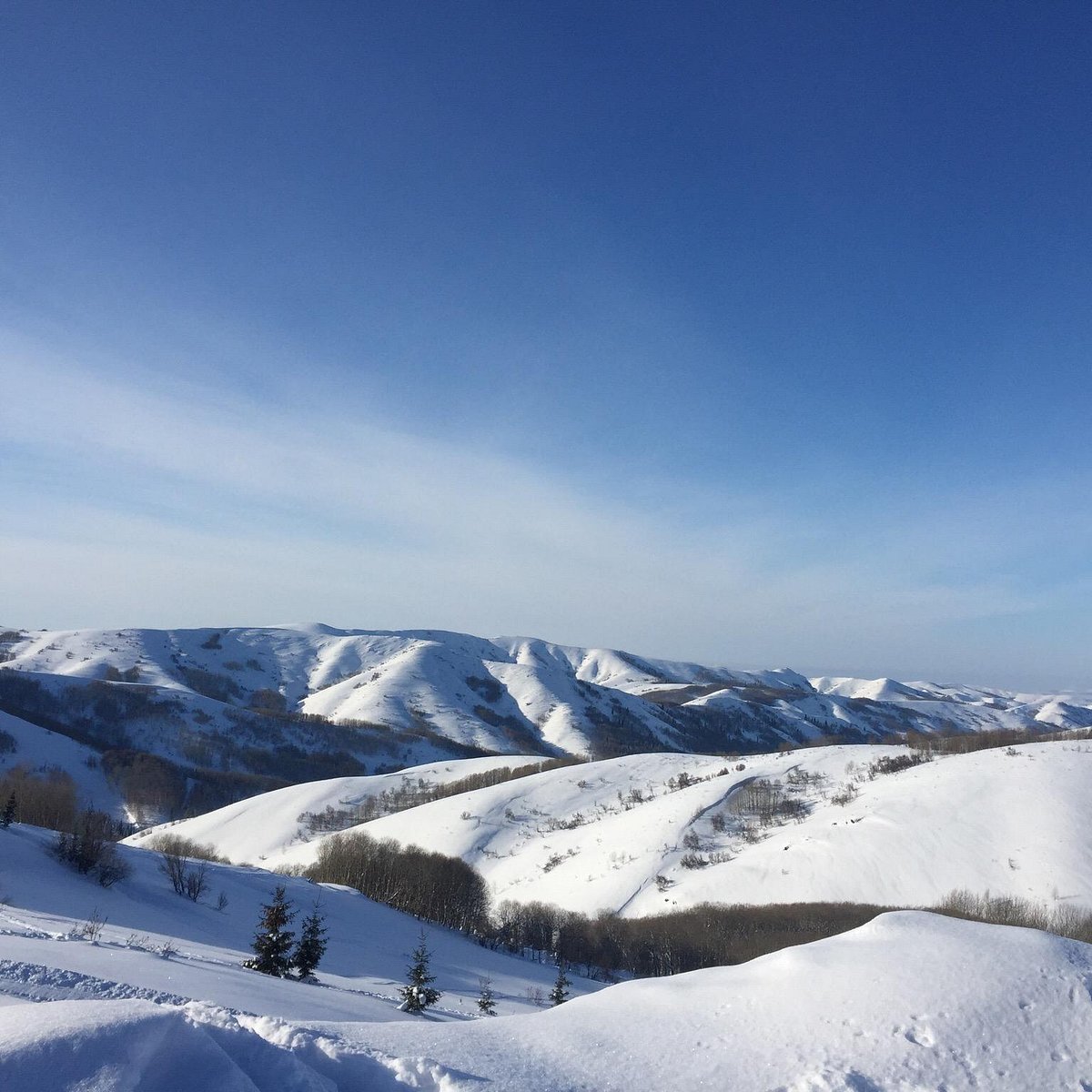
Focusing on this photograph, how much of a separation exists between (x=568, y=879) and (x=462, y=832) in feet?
52.4

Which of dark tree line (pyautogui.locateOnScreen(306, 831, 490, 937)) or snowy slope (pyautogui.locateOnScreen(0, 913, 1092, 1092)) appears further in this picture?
dark tree line (pyautogui.locateOnScreen(306, 831, 490, 937))

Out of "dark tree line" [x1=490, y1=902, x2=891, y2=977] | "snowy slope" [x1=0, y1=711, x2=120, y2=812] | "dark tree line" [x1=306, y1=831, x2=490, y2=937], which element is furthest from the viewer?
"snowy slope" [x1=0, y1=711, x2=120, y2=812]

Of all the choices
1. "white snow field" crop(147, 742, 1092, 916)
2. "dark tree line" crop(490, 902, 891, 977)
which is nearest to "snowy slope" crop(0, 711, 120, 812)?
"white snow field" crop(147, 742, 1092, 916)

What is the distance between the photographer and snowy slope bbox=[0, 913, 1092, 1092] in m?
4.89

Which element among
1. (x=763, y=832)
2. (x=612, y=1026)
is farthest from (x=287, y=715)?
(x=612, y=1026)

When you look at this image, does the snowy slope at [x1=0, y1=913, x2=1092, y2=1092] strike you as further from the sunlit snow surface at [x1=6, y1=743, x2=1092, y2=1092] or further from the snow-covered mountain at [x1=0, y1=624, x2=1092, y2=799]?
the snow-covered mountain at [x1=0, y1=624, x2=1092, y2=799]

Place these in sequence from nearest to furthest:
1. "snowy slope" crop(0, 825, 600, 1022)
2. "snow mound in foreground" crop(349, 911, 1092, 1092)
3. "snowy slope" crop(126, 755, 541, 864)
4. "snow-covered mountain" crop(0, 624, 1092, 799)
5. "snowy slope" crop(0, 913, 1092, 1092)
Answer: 1. "snowy slope" crop(0, 913, 1092, 1092)
2. "snow mound in foreground" crop(349, 911, 1092, 1092)
3. "snowy slope" crop(0, 825, 600, 1022)
4. "snowy slope" crop(126, 755, 541, 864)
5. "snow-covered mountain" crop(0, 624, 1092, 799)

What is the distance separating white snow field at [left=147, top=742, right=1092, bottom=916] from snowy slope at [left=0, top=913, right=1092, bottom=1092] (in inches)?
1685

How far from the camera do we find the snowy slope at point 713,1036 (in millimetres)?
4895

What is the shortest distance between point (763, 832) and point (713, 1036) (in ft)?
190

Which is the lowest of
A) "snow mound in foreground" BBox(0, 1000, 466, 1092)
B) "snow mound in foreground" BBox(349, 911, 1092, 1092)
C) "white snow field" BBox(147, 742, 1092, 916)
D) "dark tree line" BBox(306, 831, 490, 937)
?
"dark tree line" BBox(306, 831, 490, 937)

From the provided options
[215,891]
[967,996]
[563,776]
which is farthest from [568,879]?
[967,996]

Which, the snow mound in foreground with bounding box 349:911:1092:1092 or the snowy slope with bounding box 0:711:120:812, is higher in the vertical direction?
the snow mound in foreground with bounding box 349:911:1092:1092

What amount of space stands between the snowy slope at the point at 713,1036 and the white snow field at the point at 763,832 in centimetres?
4279
